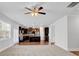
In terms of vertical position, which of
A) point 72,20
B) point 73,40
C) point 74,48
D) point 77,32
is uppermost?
point 72,20

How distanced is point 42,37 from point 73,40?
1246 centimetres

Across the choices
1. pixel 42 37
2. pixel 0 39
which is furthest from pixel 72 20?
pixel 42 37

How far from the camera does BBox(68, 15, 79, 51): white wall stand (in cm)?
728

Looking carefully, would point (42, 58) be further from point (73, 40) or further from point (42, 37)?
point (42, 37)

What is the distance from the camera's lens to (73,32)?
290 inches

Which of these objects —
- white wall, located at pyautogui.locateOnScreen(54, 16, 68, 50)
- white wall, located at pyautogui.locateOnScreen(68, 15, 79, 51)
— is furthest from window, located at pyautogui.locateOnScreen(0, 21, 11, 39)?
white wall, located at pyautogui.locateOnScreen(68, 15, 79, 51)

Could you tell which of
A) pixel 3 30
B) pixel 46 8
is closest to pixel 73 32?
pixel 46 8

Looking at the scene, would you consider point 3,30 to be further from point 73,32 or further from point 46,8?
point 73,32

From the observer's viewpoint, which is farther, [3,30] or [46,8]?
[3,30]

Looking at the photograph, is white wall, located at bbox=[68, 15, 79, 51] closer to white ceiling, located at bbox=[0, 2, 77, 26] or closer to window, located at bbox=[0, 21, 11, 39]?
white ceiling, located at bbox=[0, 2, 77, 26]

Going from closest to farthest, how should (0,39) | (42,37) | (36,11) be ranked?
(36,11), (0,39), (42,37)

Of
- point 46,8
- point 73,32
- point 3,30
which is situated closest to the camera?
point 46,8

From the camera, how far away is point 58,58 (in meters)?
1.09

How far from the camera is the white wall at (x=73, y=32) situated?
7.28 metres
